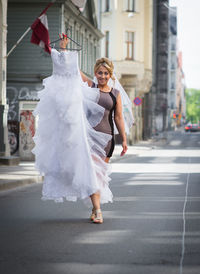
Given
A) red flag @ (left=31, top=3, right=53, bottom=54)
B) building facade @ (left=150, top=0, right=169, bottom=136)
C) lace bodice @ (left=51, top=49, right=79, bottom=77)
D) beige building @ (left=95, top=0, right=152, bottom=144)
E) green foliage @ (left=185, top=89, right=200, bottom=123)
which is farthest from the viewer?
green foliage @ (left=185, top=89, right=200, bottom=123)

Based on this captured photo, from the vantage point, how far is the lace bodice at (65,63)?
7.66 m

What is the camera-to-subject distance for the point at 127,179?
14.9 meters

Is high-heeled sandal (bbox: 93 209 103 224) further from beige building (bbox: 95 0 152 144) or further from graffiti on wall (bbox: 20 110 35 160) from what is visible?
beige building (bbox: 95 0 152 144)

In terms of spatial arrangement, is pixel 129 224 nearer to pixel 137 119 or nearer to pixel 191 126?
pixel 137 119

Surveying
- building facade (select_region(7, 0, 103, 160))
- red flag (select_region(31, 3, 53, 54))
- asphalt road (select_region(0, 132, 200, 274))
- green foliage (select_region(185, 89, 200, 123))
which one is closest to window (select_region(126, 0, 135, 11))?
building facade (select_region(7, 0, 103, 160))

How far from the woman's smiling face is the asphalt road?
1718 millimetres

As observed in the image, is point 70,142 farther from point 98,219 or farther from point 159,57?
point 159,57

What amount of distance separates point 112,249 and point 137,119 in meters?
42.8

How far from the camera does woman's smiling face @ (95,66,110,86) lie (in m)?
7.72

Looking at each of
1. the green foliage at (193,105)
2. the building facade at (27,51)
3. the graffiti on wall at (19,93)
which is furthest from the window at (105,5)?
the green foliage at (193,105)

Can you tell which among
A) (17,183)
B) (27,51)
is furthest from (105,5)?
(17,183)

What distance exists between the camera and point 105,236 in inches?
259

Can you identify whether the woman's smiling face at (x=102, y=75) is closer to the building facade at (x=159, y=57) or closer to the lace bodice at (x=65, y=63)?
the lace bodice at (x=65, y=63)

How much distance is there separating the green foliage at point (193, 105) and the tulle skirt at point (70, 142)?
601 feet
